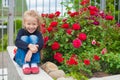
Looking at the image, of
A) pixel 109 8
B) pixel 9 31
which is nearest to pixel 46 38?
pixel 9 31

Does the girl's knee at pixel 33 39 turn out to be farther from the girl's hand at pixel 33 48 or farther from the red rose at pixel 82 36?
the red rose at pixel 82 36

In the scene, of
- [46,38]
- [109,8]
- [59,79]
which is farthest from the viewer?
[109,8]

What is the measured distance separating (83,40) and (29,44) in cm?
94

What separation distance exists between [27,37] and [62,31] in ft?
2.55

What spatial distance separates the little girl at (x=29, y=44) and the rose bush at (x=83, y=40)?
1.19 feet

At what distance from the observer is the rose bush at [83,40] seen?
364 centimetres

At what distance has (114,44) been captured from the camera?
170 inches

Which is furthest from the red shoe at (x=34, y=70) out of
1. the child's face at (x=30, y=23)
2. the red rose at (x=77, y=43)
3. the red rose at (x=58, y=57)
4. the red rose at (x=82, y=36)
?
the red rose at (x=82, y=36)

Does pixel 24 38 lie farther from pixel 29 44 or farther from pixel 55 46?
pixel 55 46

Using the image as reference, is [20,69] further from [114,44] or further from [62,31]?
[114,44]

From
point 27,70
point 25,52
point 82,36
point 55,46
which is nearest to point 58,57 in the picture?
point 55,46

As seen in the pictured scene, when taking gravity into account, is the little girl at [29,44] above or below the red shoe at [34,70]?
above

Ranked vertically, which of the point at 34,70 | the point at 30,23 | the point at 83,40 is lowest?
the point at 34,70

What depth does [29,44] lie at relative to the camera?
11.0 feet
